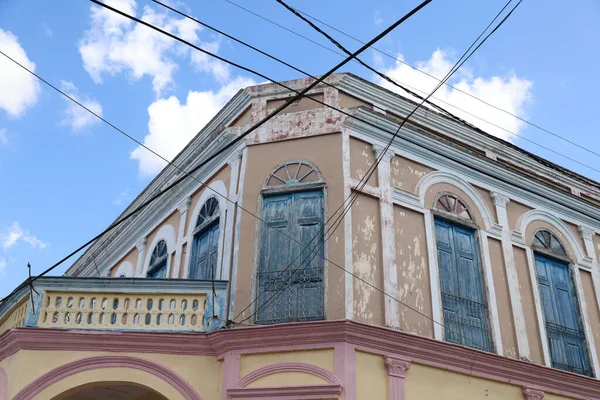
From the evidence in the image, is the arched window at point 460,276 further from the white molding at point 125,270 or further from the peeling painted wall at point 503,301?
the white molding at point 125,270

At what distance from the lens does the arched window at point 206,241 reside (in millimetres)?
11211

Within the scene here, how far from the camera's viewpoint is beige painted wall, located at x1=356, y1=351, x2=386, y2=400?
347 inches

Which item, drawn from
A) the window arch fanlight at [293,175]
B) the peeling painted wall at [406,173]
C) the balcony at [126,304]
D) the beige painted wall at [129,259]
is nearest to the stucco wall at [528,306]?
the peeling painted wall at [406,173]

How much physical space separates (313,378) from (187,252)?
4.02 metres

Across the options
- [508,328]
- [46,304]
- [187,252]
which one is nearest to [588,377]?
[508,328]

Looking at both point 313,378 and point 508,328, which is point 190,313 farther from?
point 508,328

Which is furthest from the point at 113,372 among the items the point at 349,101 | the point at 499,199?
the point at 499,199

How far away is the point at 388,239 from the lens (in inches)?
401

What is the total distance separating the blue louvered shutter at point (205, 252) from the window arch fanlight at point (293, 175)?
1.33m

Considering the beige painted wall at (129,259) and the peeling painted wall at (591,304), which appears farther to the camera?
the beige painted wall at (129,259)

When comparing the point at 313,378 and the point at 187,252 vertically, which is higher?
the point at 187,252

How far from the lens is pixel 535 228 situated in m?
12.5

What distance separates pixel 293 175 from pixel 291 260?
1.41m

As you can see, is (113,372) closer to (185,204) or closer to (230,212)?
(230,212)
